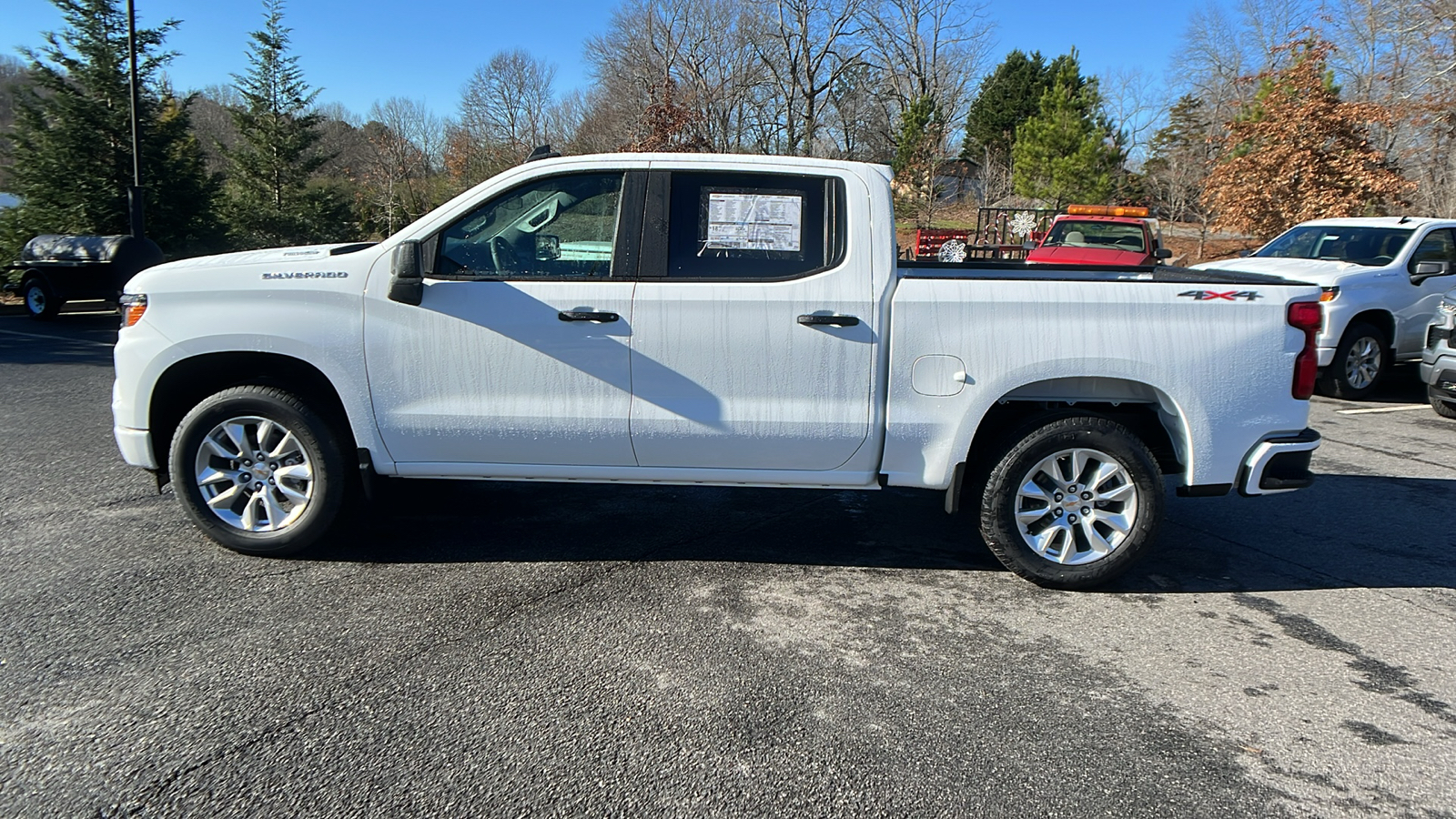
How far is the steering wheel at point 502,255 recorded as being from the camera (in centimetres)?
440

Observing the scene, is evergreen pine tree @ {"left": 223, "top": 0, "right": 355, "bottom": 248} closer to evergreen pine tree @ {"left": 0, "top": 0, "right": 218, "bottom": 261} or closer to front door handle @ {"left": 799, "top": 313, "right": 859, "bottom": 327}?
evergreen pine tree @ {"left": 0, "top": 0, "right": 218, "bottom": 261}

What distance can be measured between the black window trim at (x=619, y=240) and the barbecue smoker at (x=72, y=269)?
13.5m

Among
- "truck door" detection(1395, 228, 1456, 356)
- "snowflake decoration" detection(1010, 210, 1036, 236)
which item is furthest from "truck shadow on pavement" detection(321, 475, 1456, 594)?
Result: "snowflake decoration" detection(1010, 210, 1036, 236)

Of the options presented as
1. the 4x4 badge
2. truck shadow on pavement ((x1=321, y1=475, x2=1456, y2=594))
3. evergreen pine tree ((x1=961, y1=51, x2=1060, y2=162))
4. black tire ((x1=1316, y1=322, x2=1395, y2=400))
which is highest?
evergreen pine tree ((x1=961, y1=51, x2=1060, y2=162))

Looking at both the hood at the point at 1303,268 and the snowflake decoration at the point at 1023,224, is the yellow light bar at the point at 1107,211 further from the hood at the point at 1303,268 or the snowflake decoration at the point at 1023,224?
the snowflake decoration at the point at 1023,224

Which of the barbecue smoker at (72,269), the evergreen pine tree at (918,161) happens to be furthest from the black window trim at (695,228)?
the evergreen pine tree at (918,161)

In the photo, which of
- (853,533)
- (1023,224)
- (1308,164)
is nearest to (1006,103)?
(1023,224)

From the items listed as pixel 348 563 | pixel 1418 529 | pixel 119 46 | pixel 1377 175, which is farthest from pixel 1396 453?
pixel 119 46

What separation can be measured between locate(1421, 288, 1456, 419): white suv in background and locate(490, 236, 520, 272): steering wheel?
826cm

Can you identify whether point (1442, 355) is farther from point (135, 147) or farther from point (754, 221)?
point (135, 147)

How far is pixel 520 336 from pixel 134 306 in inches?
74.5

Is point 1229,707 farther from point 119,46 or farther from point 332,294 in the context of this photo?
point 119,46

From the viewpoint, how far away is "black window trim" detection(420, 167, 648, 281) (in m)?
4.32

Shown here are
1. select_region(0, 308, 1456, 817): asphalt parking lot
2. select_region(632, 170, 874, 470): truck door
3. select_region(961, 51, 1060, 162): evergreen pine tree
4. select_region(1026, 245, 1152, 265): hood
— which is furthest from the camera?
select_region(961, 51, 1060, 162): evergreen pine tree
